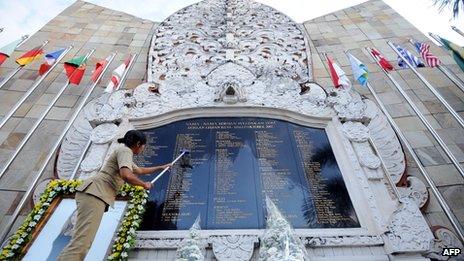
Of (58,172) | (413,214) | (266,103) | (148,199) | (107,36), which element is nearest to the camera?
(413,214)

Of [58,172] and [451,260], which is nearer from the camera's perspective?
[451,260]

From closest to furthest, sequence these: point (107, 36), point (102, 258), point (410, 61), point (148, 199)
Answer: point (102, 258), point (148, 199), point (410, 61), point (107, 36)

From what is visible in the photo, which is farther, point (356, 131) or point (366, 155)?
point (356, 131)

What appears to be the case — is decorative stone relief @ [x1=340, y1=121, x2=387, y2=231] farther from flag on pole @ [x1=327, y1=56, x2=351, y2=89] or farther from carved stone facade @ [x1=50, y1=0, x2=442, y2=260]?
flag on pole @ [x1=327, y1=56, x2=351, y2=89]

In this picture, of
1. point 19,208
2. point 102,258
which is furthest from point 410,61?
point 19,208

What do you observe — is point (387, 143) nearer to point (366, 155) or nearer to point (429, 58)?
point (366, 155)

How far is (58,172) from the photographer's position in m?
6.30

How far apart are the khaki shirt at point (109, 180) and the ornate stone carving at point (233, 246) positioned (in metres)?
1.49

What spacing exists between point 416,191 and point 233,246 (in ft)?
12.4

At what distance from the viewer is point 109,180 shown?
13.0 ft

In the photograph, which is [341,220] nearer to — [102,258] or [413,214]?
[413,214]

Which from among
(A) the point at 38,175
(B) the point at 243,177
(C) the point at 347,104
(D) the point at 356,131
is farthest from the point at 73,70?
(D) the point at 356,131

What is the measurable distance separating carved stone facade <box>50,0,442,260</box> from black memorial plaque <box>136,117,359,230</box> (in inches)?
7.9

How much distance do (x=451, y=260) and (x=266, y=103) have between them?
3.98m
